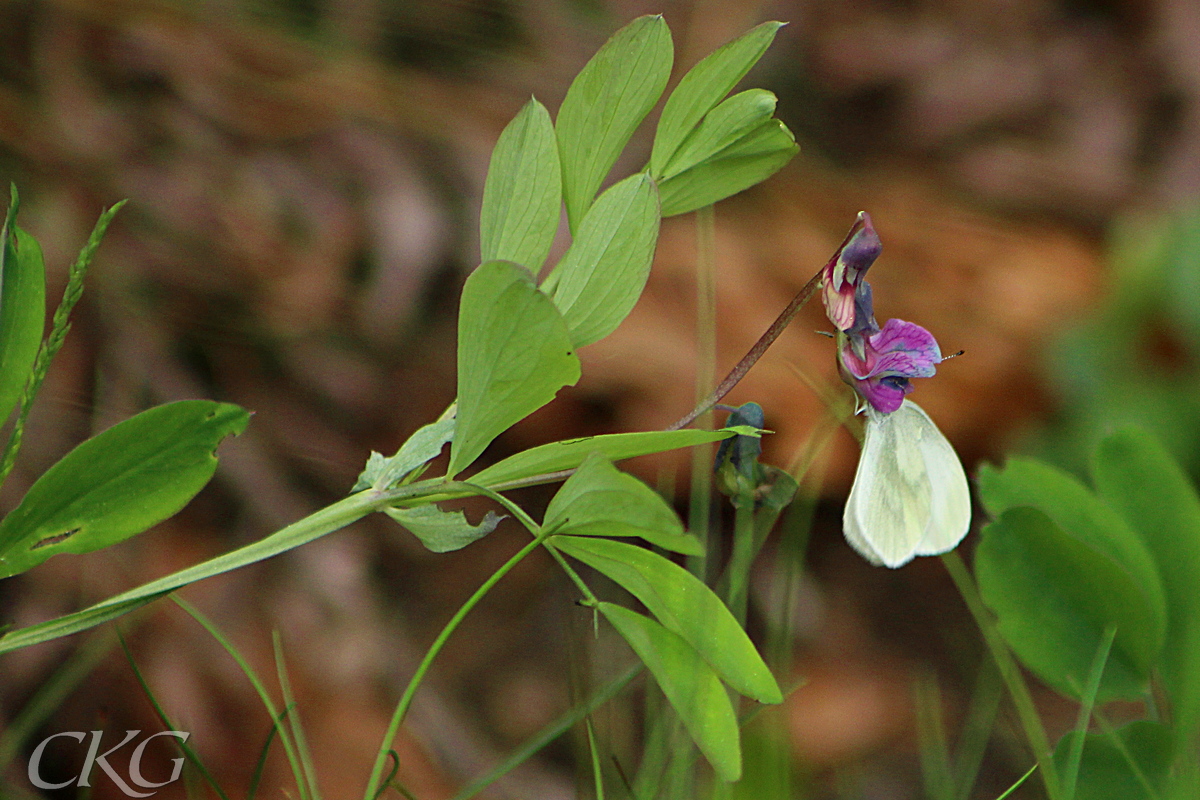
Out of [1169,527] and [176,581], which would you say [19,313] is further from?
[1169,527]

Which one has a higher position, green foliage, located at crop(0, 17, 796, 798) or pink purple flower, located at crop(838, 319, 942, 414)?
green foliage, located at crop(0, 17, 796, 798)

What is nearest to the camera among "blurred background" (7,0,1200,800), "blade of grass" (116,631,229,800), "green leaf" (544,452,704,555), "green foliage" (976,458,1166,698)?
"green leaf" (544,452,704,555)

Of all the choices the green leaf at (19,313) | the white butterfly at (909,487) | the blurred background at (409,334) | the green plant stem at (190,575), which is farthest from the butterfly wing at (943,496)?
the blurred background at (409,334)

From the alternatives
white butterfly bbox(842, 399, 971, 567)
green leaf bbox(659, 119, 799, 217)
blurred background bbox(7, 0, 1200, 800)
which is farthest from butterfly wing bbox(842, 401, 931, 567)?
blurred background bbox(7, 0, 1200, 800)

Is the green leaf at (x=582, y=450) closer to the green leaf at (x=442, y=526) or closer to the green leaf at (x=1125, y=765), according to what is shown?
the green leaf at (x=442, y=526)

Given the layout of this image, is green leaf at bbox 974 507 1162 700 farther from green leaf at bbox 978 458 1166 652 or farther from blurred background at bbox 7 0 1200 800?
blurred background at bbox 7 0 1200 800

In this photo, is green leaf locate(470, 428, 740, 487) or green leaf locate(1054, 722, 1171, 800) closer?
green leaf locate(470, 428, 740, 487)

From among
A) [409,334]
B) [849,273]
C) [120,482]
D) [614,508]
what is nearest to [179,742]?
[120,482]

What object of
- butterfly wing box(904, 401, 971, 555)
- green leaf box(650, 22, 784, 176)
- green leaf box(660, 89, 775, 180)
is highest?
green leaf box(650, 22, 784, 176)
